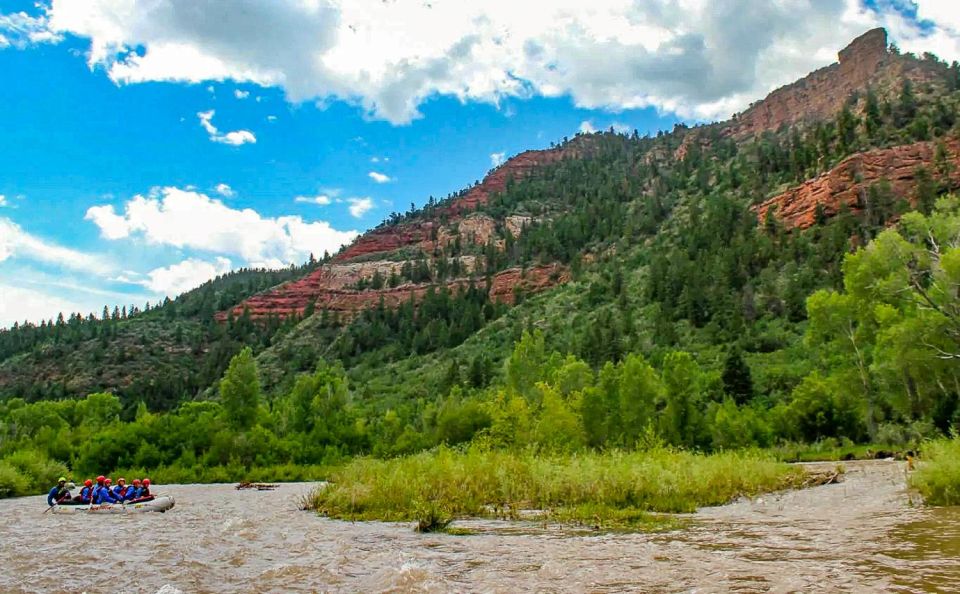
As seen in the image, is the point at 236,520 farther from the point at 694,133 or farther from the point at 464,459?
the point at 694,133

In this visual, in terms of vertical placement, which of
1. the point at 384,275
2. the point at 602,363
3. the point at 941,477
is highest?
the point at 384,275

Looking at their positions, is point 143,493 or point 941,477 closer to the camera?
point 941,477

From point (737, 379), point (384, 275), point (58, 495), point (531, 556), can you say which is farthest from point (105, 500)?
point (384, 275)

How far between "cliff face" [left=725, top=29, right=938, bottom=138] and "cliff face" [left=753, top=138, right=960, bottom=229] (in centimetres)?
7306

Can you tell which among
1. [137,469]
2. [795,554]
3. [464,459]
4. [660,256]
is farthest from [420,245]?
[795,554]

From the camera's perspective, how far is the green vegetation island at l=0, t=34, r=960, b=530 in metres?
22.6

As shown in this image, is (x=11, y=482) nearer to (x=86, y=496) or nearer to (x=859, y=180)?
(x=86, y=496)

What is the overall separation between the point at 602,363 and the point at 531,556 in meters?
60.0

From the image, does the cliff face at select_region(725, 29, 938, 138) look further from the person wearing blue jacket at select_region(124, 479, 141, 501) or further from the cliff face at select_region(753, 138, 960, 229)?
the person wearing blue jacket at select_region(124, 479, 141, 501)

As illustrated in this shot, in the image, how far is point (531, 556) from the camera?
38.8ft

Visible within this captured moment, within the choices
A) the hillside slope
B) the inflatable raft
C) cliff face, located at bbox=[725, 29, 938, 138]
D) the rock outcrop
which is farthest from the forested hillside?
the inflatable raft

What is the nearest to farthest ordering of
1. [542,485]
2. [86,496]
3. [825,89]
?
[542,485] → [86,496] → [825,89]

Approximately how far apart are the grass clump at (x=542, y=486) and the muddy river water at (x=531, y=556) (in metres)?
1.25

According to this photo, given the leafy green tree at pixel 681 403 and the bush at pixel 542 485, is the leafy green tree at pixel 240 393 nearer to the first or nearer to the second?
the leafy green tree at pixel 681 403
